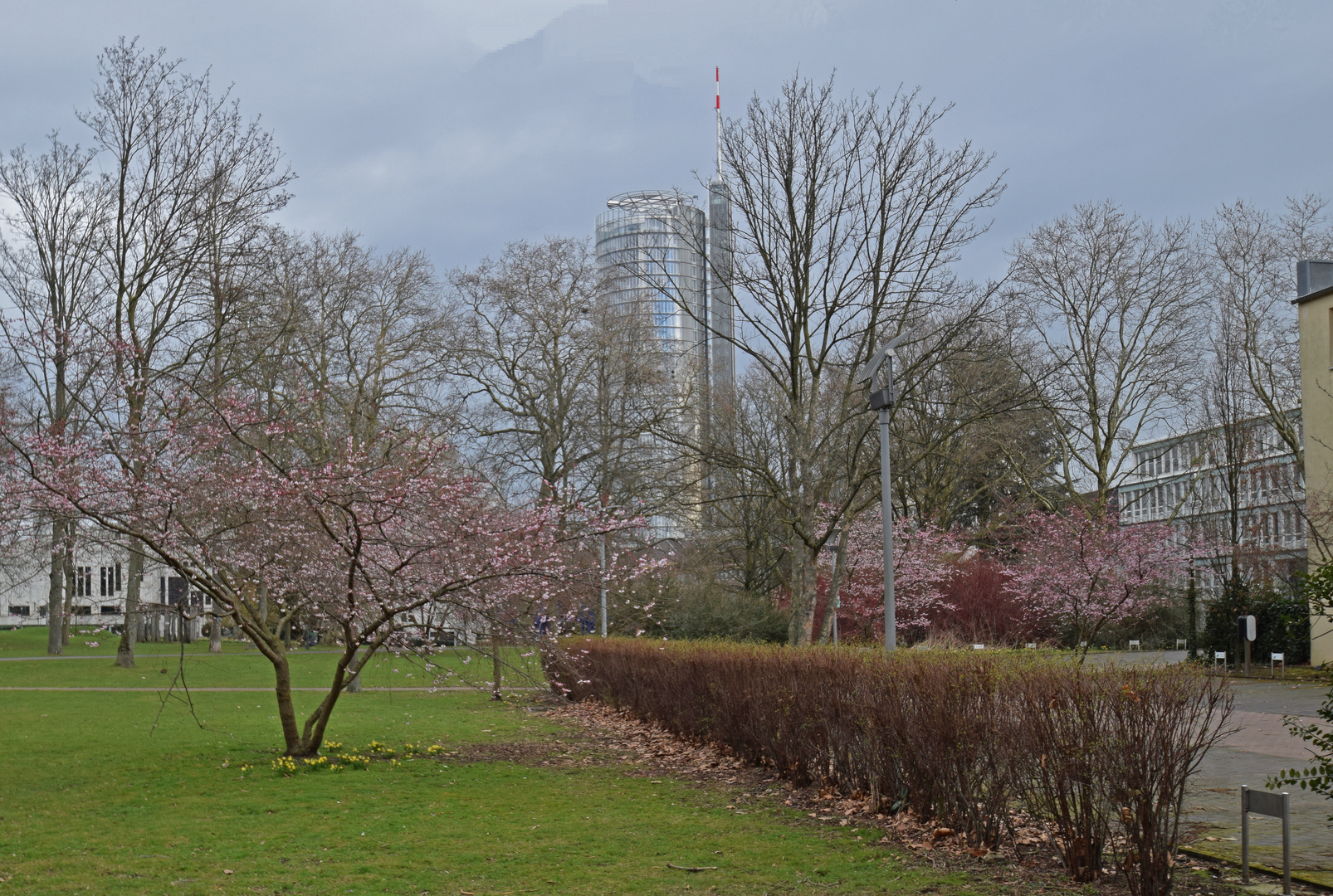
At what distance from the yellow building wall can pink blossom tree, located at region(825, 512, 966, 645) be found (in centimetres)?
980

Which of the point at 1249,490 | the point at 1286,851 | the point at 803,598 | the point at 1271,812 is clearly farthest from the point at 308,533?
the point at 1249,490

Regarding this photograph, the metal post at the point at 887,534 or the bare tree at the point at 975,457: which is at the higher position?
the bare tree at the point at 975,457

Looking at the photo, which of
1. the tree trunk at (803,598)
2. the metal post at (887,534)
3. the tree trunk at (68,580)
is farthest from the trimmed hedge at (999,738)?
the tree trunk at (68,580)

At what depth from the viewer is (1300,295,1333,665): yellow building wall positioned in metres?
23.9

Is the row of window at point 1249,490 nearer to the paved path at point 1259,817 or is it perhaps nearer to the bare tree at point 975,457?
the bare tree at point 975,457

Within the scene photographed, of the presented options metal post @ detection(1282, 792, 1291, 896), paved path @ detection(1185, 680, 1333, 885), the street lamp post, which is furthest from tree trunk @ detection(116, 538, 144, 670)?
metal post @ detection(1282, 792, 1291, 896)

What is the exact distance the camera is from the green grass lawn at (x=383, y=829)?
648 centimetres

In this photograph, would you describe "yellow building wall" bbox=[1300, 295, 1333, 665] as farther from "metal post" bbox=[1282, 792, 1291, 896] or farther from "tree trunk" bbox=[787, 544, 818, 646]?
"metal post" bbox=[1282, 792, 1291, 896]

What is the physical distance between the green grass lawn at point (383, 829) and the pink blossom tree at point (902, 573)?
18890mm

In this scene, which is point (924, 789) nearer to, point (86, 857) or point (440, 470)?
point (86, 857)

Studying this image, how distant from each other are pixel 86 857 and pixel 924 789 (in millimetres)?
5891

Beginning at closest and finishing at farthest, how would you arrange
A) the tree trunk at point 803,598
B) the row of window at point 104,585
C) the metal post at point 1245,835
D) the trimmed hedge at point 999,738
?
the trimmed hedge at point 999,738
the metal post at point 1245,835
the tree trunk at point 803,598
the row of window at point 104,585

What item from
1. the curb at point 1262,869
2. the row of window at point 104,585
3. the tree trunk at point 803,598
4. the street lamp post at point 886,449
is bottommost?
the row of window at point 104,585

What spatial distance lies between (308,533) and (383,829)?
449 centimetres
